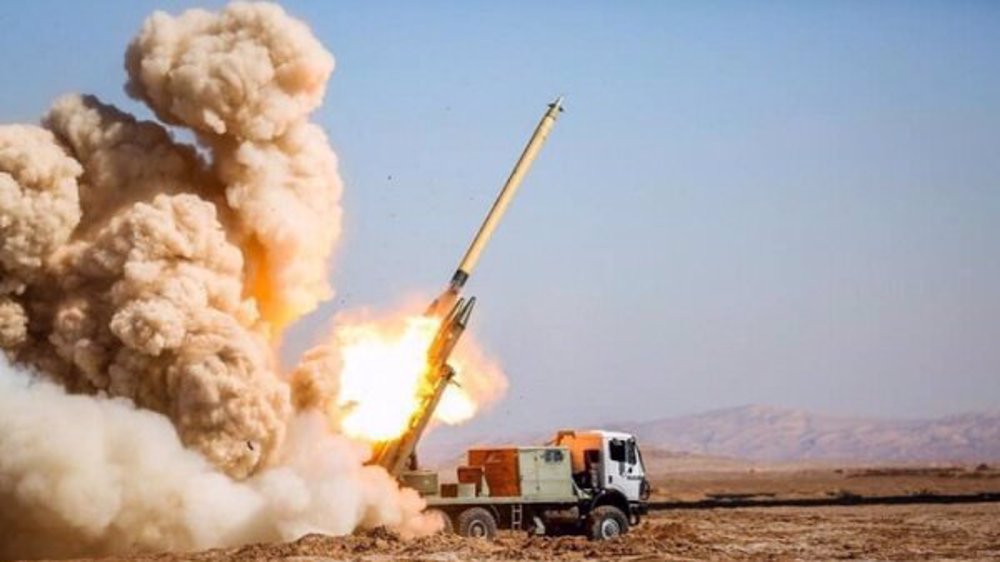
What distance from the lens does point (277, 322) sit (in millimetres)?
32750

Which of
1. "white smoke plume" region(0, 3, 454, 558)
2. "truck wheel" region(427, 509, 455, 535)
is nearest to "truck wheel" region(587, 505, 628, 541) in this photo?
"truck wheel" region(427, 509, 455, 535)

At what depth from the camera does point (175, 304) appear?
95.2 ft

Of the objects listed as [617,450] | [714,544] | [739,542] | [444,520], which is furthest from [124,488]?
[739,542]

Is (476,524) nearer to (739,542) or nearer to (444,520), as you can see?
(444,520)

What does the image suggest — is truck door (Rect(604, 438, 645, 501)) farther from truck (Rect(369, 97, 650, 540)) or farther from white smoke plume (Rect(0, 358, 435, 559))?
white smoke plume (Rect(0, 358, 435, 559))

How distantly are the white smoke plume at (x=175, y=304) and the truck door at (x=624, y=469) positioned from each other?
5.62 meters

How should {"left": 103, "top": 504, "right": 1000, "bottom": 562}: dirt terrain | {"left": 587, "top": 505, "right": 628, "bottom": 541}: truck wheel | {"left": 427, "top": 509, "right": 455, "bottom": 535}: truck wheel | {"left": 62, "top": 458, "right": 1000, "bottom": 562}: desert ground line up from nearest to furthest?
{"left": 103, "top": 504, "right": 1000, "bottom": 562}: dirt terrain
{"left": 62, "top": 458, "right": 1000, "bottom": 562}: desert ground
{"left": 427, "top": 509, "right": 455, "bottom": 535}: truck wheel
{"left": 587, "top": 505, "right": 628, "bottom": 541}: truck wheel

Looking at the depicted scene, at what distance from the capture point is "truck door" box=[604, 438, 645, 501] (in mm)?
34906

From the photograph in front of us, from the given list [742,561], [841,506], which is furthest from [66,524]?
[841,506]

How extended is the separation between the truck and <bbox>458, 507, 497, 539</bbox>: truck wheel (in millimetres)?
24

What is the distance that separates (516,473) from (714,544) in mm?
5235

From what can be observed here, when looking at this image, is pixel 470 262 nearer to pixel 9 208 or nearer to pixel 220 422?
pixel 220 422

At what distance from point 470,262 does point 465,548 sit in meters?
7.78

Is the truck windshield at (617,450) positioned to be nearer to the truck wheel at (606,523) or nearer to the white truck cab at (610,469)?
the white truck cab at (610,469)
